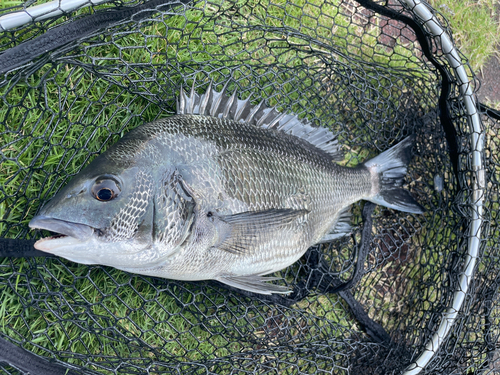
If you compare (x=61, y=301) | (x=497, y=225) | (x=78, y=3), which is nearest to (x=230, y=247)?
(x=61, y=301)

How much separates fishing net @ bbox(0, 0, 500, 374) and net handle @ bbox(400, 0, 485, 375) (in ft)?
0.04

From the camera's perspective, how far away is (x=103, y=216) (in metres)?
1.67

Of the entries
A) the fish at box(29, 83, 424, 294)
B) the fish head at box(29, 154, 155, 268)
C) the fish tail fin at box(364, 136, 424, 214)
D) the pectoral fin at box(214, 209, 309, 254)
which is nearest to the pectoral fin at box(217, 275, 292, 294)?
the fish at box(29, 83, 424, 294)

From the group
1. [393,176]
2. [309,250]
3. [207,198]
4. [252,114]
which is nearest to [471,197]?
[393,176]

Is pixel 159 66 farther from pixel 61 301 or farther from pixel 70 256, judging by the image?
pixel 61 301

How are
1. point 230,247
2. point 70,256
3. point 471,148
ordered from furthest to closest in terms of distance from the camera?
point 471,148, point 230,247, point 70,256

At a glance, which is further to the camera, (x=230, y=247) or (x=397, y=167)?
(x=397, y=167)

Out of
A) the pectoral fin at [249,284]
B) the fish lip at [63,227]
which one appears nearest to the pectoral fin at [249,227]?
the pectoral fin at [249,284]

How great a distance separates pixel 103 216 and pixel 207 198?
0.50 m

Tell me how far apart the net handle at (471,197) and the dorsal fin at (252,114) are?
3.01ft

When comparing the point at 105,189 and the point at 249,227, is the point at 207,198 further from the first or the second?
the point at 105,189

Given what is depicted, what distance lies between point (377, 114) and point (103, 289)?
228 centimetres

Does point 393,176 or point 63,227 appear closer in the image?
point 63,227

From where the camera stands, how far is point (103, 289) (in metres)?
2.23
